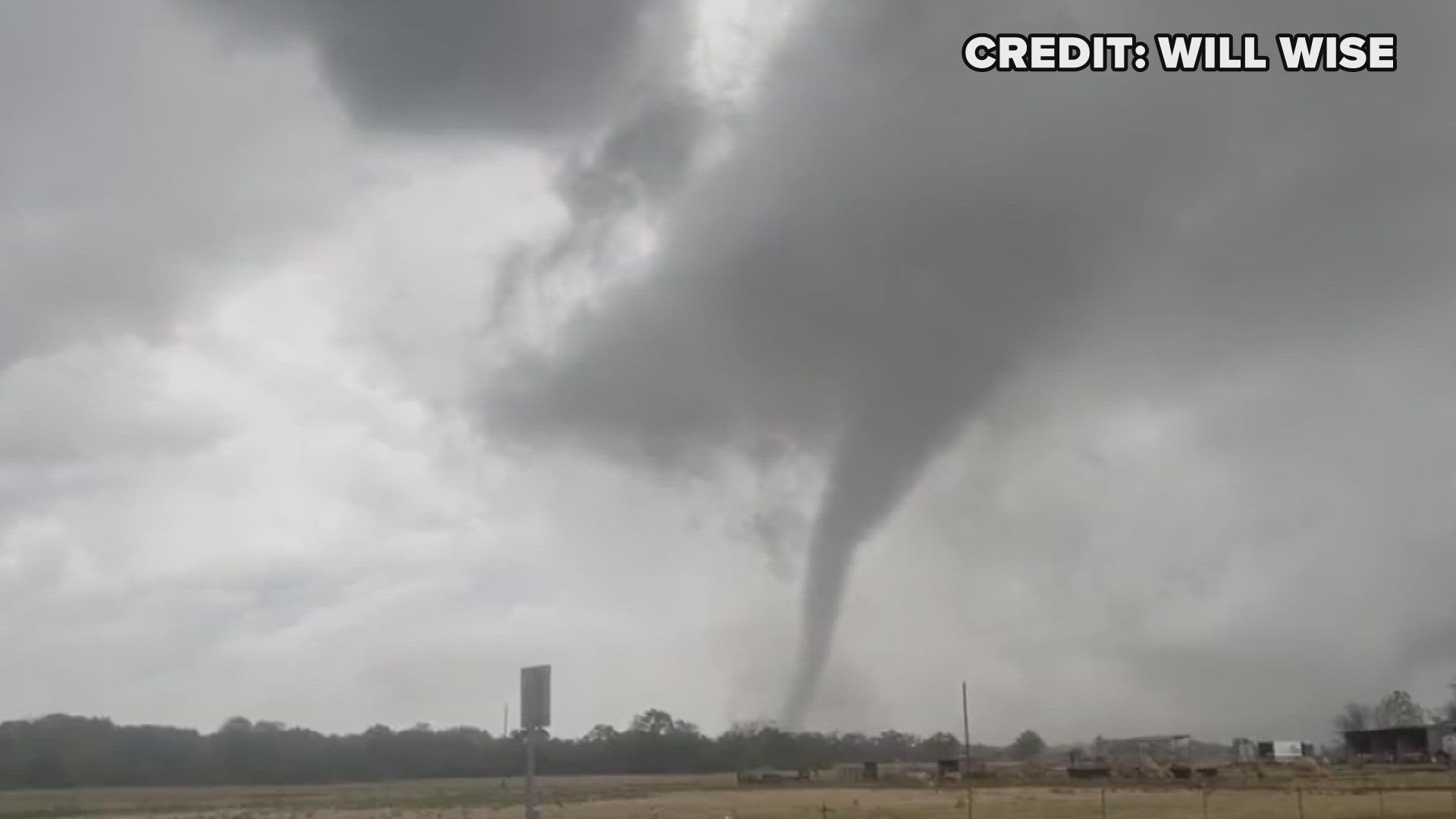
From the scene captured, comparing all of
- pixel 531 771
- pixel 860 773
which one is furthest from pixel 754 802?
pixel 531 771

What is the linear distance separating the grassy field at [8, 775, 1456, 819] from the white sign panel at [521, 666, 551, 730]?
116 feet

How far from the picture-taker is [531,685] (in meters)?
16.9

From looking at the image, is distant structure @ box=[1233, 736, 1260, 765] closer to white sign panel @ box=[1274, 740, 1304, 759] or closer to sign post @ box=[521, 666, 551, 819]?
white sign panel @ box=[1274, 740, 1304, 759]

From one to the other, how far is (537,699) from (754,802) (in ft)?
217

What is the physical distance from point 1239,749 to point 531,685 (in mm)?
169054

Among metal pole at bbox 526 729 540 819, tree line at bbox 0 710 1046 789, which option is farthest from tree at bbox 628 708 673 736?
metal pole at bbox 526 729 540 819

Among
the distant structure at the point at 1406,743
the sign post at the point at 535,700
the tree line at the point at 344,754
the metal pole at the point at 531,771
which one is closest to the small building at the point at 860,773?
the tree line at the point at 344,754

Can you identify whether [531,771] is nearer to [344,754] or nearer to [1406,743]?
[344,754]

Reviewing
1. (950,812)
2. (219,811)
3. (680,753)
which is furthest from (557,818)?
(680,753)

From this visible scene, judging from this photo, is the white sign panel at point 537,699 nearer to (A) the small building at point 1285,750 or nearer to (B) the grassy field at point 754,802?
(B) the grassy field at point 754,802

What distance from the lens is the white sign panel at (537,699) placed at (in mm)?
16797

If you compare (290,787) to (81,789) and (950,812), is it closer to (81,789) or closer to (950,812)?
(81,789)

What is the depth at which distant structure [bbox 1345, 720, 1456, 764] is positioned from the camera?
137750mm

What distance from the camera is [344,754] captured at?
13650cm
